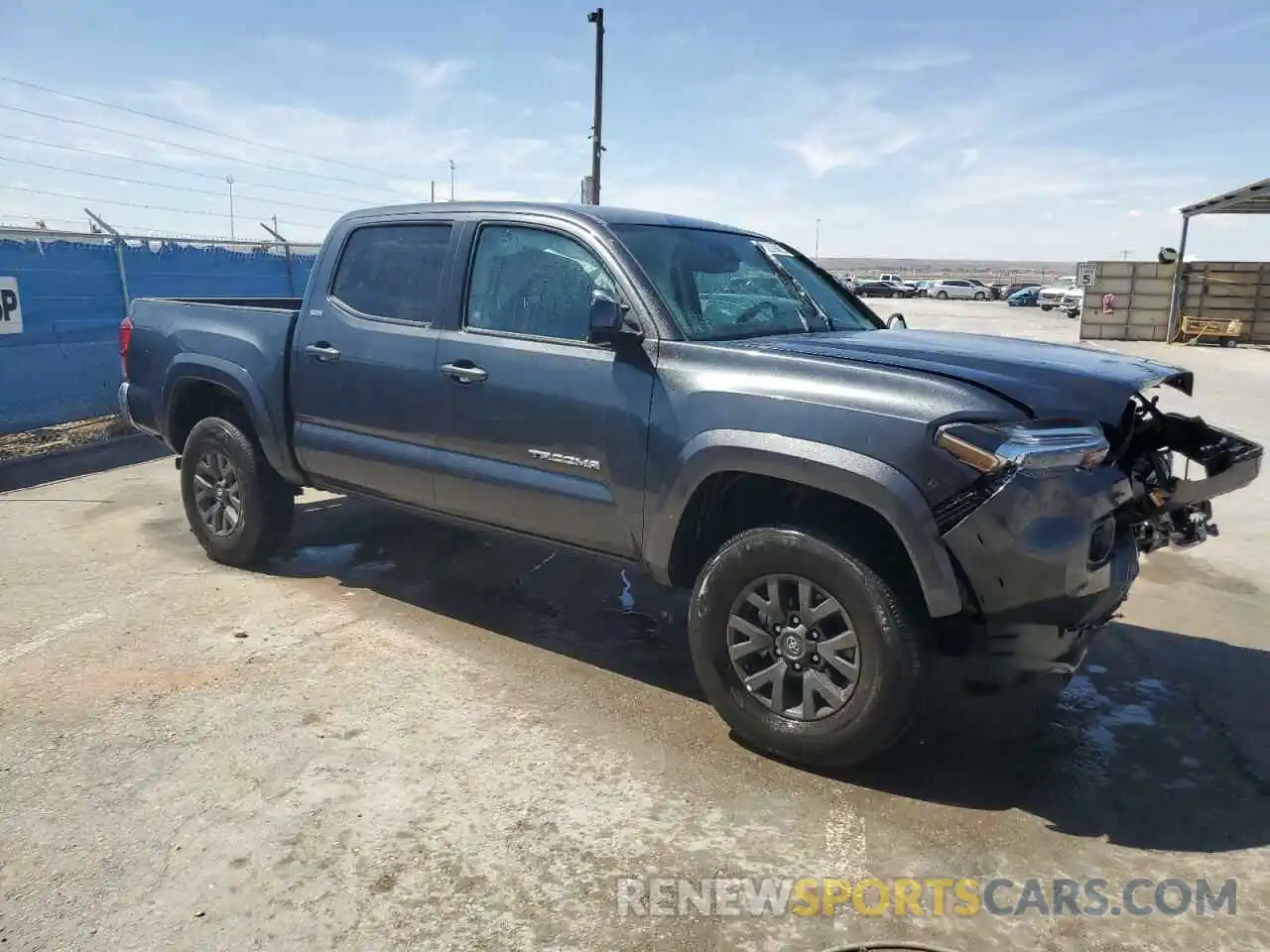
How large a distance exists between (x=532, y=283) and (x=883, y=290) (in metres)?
64.7

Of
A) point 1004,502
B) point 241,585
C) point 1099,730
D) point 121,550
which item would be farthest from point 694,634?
point 121,550

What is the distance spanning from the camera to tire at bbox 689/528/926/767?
3.09 m

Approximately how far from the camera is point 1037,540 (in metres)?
2.88

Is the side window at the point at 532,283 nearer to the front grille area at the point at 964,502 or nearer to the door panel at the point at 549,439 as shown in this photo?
Answer: the door panel at the point at 549,439

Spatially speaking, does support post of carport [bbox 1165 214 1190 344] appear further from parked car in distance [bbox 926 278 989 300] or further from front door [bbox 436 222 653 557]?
parked car in distance [bbox 926 278 989 300]

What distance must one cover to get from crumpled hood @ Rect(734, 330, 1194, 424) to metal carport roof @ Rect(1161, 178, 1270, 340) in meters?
20.9

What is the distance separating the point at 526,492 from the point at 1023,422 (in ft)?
6.54

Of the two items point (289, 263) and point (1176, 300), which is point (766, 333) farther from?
point (1176, 300)

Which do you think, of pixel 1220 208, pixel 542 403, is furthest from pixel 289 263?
pixel 1220 208

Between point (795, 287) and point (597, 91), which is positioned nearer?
point (795, 287)

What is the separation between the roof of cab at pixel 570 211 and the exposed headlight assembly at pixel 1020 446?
1.85 meters

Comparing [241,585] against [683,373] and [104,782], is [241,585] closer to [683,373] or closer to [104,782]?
[104,782]

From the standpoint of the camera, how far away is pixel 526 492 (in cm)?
404

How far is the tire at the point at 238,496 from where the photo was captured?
17.2ft
